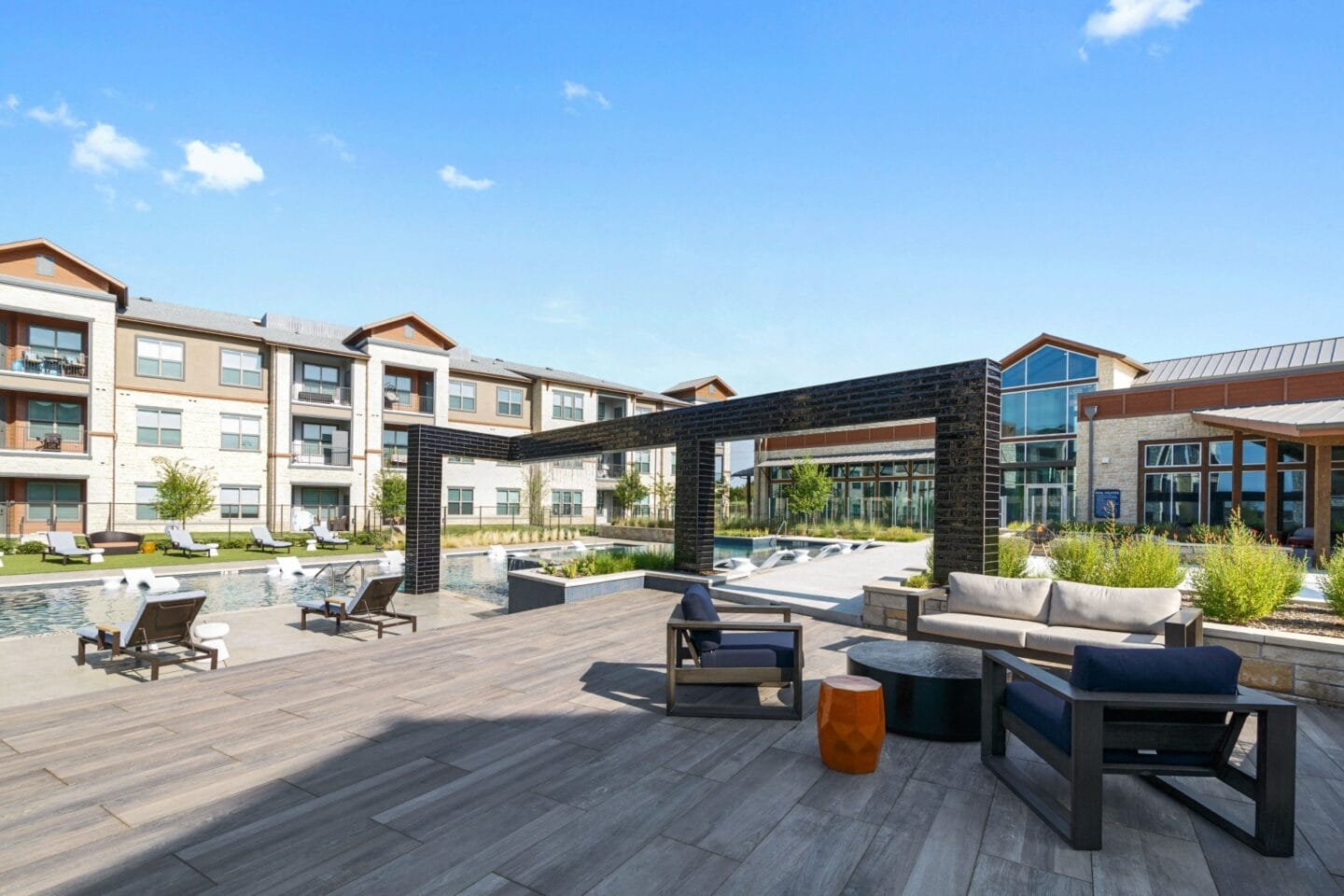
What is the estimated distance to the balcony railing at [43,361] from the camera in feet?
71.2

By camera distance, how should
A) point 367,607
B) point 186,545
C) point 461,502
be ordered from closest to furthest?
1. point 367,607
2. point 186,545
3. point 461,502

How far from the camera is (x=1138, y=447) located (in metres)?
19.6

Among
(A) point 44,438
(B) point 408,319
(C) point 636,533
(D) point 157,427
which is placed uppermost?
(B) point 408,319

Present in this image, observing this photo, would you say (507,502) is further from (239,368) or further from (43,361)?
(43,361)

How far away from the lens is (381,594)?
9992 mm

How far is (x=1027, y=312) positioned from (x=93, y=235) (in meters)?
33.8

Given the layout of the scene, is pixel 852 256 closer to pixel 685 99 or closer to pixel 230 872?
pixel 685 99

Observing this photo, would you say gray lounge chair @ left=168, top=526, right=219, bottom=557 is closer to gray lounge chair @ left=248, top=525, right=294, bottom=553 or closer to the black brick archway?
gray lounge chair @ left=248, top=525, right=294, bottom=553

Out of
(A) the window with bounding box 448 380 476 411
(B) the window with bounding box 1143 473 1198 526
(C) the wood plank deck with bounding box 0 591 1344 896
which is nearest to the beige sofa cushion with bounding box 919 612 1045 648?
(C) the wood plank deck with bounding box 0 591 1344 896

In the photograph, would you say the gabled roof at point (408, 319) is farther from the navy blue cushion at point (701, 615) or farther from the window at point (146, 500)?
the navy blue cushion at point (701, 615)

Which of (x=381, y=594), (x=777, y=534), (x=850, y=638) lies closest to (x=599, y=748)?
(x=850, y=638)

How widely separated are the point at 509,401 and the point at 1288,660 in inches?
1228

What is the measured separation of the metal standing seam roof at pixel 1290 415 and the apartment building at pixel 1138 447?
3 centimetres

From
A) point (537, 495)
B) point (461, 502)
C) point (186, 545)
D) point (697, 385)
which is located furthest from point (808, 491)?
point (186, 545)
